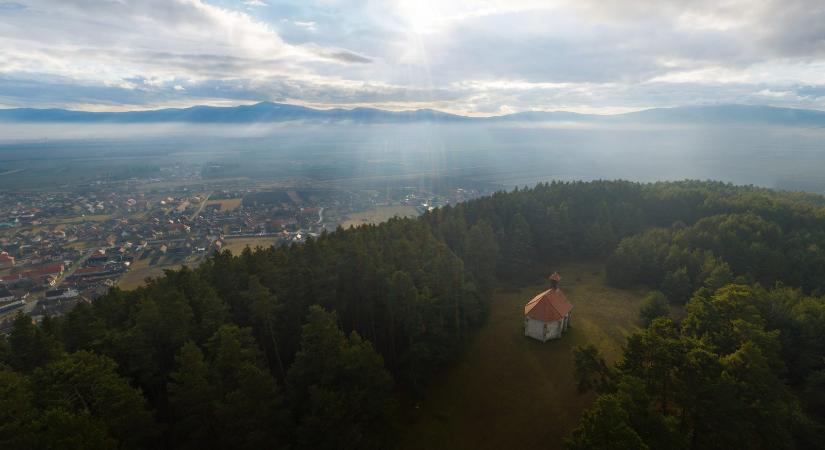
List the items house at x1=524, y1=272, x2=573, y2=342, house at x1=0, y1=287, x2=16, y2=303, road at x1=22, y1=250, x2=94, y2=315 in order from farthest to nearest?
house at x1=0, y1=287, x2=16, y2=303 < road at x1=22, y1=250, x2=94, y2=315 < house at x1=524, y1=272, x2=573, y2=342

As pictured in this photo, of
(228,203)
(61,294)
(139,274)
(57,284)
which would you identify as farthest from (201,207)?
(61,294)

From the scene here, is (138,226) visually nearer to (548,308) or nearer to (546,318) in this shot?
(548,308)

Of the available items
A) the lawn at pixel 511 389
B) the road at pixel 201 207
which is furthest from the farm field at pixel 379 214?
the lawn at pixel 511 389

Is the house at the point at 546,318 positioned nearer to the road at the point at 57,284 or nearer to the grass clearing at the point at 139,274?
the grass clearing at the point at 139,274

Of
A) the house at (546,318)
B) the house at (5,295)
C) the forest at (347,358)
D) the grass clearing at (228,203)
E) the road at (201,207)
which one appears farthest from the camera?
the grass clearing at (228,203)

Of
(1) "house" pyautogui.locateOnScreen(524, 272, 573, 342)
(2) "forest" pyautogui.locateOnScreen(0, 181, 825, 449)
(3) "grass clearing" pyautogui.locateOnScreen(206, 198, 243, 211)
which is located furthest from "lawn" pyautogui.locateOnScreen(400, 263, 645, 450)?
(3) "grass clearing" pyautogui.locateOnScreen(206, 198, 243, 211)

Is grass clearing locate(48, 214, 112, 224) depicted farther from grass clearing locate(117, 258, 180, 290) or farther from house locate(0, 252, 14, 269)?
grass clearing locate(117, 258, 180, 290)

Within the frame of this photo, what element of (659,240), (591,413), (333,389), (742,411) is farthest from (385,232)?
(659,240)
